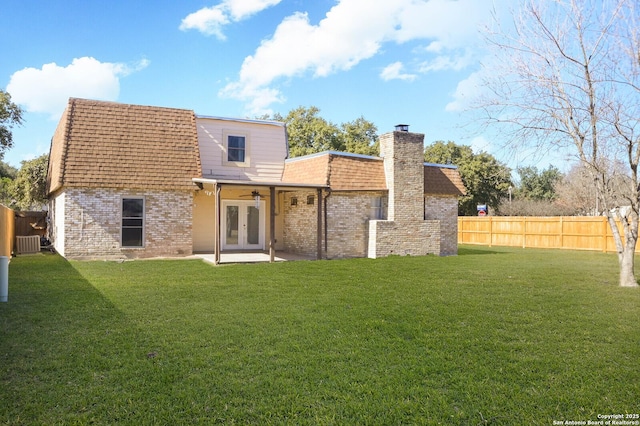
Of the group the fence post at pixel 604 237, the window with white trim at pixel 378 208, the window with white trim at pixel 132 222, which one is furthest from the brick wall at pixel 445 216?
the window with white trim at pixel 132 222

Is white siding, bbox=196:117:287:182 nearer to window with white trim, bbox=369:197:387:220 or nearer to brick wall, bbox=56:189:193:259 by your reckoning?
brick wall, bbox=56:189:193:259

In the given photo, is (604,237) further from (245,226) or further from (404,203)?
(245,226)

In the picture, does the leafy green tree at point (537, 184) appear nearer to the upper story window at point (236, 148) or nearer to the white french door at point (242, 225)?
the white french door at point (242, 225)

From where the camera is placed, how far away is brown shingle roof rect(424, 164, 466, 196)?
19391mm

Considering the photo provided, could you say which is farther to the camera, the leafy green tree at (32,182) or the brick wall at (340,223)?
the leafy green tree at (32,182)

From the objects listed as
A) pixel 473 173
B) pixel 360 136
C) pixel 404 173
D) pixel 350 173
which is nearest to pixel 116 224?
pixel 350 173

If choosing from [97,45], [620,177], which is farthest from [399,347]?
[97,45]

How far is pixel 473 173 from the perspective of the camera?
40.5 meters

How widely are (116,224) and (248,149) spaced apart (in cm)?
610

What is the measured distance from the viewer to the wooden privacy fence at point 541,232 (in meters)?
22.4

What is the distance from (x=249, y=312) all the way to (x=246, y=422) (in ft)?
12.5

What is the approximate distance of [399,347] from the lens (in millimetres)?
5715

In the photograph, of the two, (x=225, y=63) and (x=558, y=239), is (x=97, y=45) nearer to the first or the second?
(x=225, y=63)

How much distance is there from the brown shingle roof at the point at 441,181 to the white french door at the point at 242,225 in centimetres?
700
